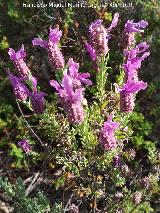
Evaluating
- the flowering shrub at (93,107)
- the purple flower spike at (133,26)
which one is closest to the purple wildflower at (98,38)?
the flowering shrub at (93,107)

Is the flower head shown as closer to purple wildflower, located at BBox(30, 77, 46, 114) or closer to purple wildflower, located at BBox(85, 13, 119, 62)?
purple wildflower, located at BBox(30, 77, 46, 114)

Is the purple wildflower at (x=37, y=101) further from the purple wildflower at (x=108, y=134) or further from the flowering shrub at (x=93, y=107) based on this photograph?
the purple wildflower at (x=108, y=134)

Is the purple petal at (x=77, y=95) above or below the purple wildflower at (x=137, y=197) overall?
above

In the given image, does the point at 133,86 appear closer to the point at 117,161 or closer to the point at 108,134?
the point at 108,134

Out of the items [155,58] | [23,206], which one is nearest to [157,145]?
[155,58]

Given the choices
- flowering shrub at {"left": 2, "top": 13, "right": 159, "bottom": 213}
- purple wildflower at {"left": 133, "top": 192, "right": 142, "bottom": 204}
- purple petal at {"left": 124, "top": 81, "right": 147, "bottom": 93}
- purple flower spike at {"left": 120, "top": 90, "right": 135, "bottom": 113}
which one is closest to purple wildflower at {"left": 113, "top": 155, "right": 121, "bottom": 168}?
flowering shrub at {"left": 2, "top": 13, "right": 159, "bottom": 213}

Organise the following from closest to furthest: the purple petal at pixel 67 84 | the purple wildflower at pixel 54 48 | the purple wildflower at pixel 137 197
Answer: the purple petal at pixel 67 84, the purple wildflower at pixel 54 48, the purple wildflower at pixel 137 197

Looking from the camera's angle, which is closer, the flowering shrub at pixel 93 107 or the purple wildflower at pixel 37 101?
the flowering shrub at pixel 93 107

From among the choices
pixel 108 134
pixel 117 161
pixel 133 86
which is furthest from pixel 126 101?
pixel 117 161
